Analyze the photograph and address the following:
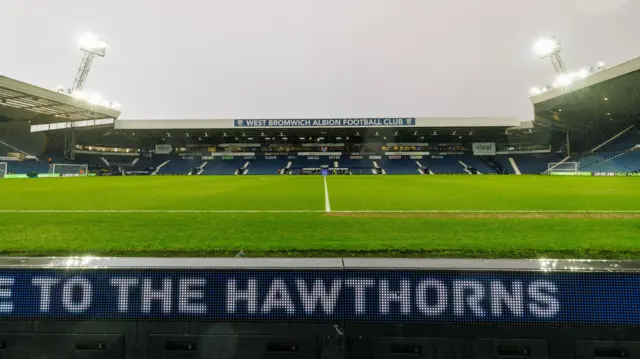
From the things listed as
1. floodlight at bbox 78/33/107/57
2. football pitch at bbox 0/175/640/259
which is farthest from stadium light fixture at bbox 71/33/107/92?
football pitch at bbox 0/175/640/259

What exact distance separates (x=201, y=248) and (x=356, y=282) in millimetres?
3479

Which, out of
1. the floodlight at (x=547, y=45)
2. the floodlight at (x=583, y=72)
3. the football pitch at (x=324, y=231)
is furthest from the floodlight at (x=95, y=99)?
the floodlight at (x=547, y=45)

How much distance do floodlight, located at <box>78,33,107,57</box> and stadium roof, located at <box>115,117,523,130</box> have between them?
11402 millimetres

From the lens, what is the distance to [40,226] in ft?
23.8

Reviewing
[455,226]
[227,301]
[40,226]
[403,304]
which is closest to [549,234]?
[455,226]

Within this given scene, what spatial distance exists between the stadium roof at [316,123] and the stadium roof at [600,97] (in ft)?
21.2

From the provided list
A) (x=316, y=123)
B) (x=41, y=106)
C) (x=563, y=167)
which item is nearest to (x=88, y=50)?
(x=41, y=106)

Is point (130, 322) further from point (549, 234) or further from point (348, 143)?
point (348, 143)

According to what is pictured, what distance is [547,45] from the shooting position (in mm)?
50562

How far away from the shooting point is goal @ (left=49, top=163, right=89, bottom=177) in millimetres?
47316

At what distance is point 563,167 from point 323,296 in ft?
204

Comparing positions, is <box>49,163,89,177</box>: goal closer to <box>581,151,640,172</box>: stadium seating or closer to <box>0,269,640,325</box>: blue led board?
<box>0,269,640,325</box>: blue led board

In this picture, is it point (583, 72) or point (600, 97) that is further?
point (583, 72)

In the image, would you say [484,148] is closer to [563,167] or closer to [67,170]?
[563,167]
